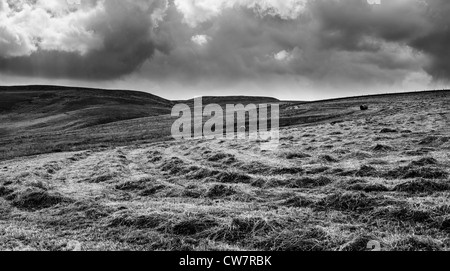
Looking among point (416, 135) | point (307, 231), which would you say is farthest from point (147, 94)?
point (307, 231)

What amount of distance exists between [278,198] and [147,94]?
18487 cm

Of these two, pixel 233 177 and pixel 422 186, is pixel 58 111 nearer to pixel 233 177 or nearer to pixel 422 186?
pixel 233 177

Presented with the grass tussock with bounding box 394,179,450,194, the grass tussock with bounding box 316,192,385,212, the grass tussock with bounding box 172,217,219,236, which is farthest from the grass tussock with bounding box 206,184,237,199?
the grass tussock with bounding box 394,179,450,194

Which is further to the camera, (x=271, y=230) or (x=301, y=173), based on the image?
(x=301, y=173)

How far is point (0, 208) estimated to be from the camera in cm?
1298

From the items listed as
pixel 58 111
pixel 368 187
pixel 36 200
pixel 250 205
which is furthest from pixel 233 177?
pixel 58 111

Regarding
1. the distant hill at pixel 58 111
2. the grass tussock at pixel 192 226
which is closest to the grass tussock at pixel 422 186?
the grass tussock at pixel 192 226

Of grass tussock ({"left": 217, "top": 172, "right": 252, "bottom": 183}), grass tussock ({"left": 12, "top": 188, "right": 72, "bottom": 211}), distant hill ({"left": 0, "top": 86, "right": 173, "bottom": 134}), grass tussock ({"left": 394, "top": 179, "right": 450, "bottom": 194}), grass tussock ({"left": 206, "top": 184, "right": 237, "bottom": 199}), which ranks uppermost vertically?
distant hill ({"left": 0, "top": 86, "right": 173, "bottom": 134})

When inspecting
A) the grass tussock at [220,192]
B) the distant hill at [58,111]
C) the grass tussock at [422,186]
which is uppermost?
the distant hill at [58,111]

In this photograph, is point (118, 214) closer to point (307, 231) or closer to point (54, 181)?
point (307, 231)

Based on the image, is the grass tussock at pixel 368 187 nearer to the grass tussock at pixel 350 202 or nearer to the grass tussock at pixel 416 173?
the grass tussock at pixel 350 202

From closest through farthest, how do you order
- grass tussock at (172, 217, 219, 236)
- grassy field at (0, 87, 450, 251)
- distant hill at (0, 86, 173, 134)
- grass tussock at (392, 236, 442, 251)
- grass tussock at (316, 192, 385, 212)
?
grass tussock at (392, 236, 442, 251)
grassy field at (0, 87, 450, 251)
grass tussock at (172, 217, 219, 236)
grass tussock at (316, 192, 385, 212)
distant hill at (0, 86, 173, 134)

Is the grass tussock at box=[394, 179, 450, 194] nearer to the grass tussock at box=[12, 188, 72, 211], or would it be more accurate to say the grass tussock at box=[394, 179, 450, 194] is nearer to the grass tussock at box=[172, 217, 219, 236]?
the grass tussock at box=[172, 217, 219, 236]

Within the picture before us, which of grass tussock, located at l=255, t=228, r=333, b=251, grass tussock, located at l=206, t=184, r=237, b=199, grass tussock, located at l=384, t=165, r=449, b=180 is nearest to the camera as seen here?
grass tussock, located at l=255, t=228, r=333, b=251
